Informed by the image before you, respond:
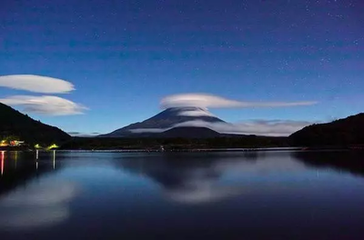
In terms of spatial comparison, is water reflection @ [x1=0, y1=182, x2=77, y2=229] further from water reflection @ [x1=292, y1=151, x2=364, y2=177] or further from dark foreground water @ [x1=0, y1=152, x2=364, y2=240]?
water reflection @ [x1=292, y1=151, x2=364, y2=177]

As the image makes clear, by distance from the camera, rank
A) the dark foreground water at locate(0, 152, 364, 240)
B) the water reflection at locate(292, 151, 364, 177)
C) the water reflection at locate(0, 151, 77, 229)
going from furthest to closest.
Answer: the water reflection at locate(292, 151, 364, 177), the water reflection at locate(0, 151, 77, 229), the dark foreground water at locate(0, 152, 364, 240)

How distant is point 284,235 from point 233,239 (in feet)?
6.07

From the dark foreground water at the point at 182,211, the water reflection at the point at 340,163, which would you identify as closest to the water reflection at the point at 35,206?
the dark foreground water at the point at 182,211

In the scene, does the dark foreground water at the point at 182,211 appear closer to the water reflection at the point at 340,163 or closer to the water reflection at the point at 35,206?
the water reflection at the point at 35,206

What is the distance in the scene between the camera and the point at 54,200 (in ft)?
68.6

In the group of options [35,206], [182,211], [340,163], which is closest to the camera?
[182,211]

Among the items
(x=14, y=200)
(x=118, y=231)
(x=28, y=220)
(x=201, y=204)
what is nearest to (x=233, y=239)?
(x=118, y=231)

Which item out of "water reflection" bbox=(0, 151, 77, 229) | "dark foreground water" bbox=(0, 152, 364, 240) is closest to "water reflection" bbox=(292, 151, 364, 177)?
"dark foreground water" bbox=(0, 152, 364, 240)

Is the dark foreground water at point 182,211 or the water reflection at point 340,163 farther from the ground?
the water reflection at point 340,163

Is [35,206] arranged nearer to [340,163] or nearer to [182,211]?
[182,211]

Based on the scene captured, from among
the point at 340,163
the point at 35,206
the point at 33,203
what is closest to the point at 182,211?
the point at 35,206

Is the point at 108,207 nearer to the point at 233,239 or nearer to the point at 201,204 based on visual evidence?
the point at 201,204

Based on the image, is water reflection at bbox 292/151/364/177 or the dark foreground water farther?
water reflection at bbox 292/151/364/177

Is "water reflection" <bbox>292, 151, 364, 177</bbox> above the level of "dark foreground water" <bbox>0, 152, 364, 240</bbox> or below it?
above
